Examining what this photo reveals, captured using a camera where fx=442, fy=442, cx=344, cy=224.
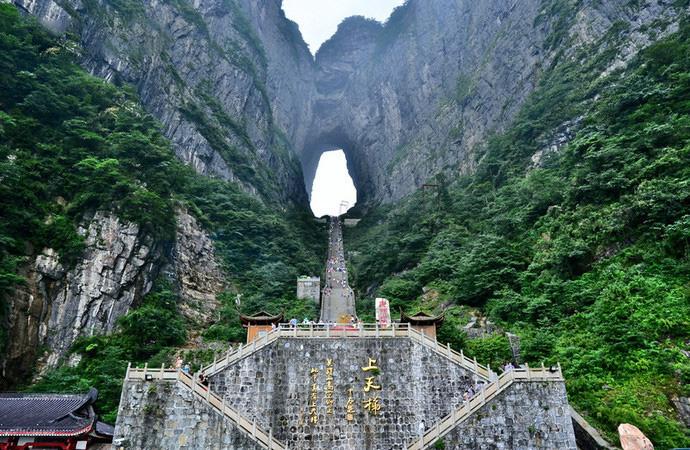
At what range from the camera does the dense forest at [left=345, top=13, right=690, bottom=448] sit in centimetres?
1324

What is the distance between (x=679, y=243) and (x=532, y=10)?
1511 inches

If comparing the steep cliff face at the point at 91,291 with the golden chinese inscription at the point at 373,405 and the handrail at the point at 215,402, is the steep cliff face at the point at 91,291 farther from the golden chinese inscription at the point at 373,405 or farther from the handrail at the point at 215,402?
the golden chinese inscription at the point at 373,405

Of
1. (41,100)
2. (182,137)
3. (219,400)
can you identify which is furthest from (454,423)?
(182,137)

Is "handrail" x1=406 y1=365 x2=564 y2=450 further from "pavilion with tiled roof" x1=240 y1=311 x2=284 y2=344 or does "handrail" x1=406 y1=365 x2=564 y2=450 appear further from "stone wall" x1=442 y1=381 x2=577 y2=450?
"pavilion with tiled roof" x1=240 y1=311 x2=284 y2=344

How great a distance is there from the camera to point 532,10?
45.5m

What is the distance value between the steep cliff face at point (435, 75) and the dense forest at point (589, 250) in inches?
254

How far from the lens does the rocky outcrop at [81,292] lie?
17.8 meters

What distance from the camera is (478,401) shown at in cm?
1251

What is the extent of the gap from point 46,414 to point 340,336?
29.2 ft

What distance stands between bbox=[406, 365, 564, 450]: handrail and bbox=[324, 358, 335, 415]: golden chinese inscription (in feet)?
8.86

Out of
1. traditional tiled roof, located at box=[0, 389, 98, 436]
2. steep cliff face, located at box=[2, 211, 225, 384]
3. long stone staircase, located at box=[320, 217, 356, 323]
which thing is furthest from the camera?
long stone staircase, located at box=[320, 217, 356, 323]

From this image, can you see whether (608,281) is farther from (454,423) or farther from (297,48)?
(297,48)

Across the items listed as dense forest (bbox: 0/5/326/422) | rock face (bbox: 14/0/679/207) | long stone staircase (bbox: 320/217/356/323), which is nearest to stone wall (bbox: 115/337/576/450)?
dense forest (bbox: 0/5/326/422)

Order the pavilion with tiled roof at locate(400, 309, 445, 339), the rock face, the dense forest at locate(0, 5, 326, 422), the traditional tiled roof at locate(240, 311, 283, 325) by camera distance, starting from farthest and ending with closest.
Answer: the rock face < the dense forest at locate(0, 5, 326, 422) < the traditional tiled roof at locate(240, 311, 283, 325) < the pavilion with tiled roof at locate(400, 309, 445, 339)
